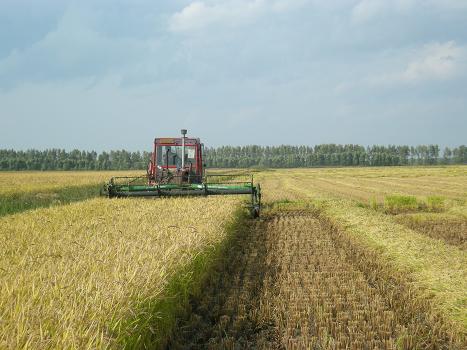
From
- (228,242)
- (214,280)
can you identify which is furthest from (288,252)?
(214,280)

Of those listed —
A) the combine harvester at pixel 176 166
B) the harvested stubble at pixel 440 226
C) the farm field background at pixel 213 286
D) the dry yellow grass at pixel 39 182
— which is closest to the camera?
the farm field background at pixel 213 286

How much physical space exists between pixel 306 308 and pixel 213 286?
1.51 m

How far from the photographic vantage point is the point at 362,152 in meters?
113

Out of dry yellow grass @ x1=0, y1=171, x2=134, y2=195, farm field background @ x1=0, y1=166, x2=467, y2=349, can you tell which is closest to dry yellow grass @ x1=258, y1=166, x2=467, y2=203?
dry yellow grass @ x1=0, y1=171, x2=134, y2=195

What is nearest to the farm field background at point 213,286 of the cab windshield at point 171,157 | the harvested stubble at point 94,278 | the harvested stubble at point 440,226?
the harvested stubble at point 94,278

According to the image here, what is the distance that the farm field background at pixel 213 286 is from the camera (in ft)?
11.2

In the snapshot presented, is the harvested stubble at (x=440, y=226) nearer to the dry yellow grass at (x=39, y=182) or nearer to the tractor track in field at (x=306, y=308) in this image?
the tractor track in field at (x=306, y=308)

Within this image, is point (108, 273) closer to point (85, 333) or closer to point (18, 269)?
point (18, 269)

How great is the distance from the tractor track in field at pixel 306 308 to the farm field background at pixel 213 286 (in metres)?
0.02

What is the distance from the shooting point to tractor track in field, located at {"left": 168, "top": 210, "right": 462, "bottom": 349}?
4379 millimetres

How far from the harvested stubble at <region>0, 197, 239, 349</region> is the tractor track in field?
1.30ft

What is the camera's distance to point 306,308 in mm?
5199

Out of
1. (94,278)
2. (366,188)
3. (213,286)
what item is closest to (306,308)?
(213,286)

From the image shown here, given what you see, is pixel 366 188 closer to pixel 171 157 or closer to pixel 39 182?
pixel 171 157
